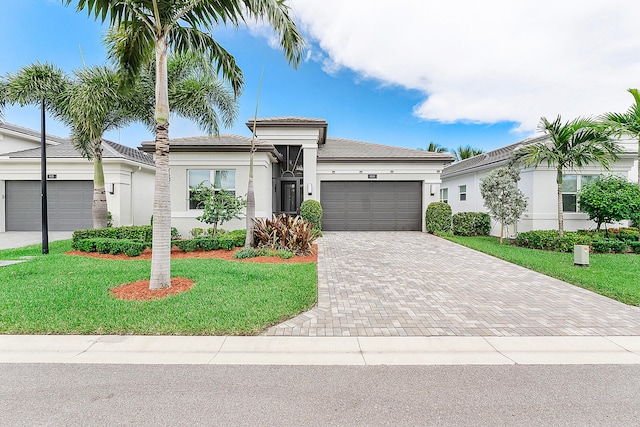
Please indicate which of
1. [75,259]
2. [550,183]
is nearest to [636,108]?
[550,183]

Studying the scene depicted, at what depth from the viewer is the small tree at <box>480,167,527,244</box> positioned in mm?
12203

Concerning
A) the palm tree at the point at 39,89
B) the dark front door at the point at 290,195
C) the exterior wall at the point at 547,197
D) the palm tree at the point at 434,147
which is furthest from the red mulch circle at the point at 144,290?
the palm tree at the point at 434,147

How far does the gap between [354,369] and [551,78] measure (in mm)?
19299

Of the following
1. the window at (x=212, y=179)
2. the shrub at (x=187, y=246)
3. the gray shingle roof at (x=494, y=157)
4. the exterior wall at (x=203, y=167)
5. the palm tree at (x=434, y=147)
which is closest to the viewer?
the shrub at (x=187, y=246)

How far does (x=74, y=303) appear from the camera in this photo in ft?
16.3

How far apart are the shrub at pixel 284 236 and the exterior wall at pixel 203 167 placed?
10.8 feet

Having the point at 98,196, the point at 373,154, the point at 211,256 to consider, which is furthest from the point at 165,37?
the point at 373,154

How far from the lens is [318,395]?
2.82 m

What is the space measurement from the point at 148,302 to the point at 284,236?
4926 millimetres

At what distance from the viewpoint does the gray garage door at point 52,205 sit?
51.2ft

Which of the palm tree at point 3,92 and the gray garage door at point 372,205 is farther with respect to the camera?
the gray garage door at point 372,205

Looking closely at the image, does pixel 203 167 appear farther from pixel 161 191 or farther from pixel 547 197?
pixel 547 197

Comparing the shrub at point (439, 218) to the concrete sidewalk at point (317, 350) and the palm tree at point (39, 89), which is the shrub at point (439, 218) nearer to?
the concrete sidewalk at point (317, 350)

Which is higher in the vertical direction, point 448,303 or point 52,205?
point 52,205
